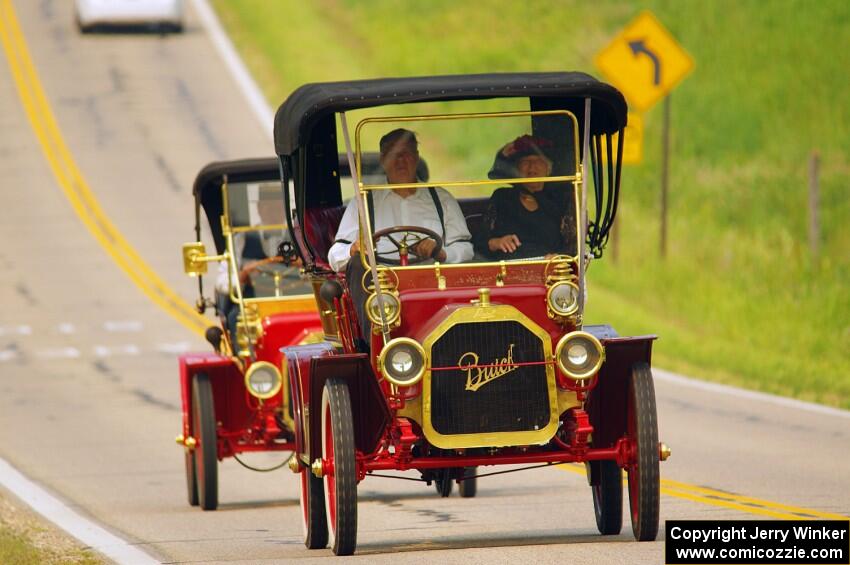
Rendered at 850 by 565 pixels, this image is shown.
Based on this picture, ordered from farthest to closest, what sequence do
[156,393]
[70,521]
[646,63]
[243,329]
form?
1. [646,63]
2. [156,393]
3. [243,329]
4. [70,521]

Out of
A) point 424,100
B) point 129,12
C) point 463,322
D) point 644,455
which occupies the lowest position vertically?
point 644,455

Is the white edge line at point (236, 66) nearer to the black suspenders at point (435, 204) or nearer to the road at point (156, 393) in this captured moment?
the road at point (156, 393)

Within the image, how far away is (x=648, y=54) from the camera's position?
83.4 ft

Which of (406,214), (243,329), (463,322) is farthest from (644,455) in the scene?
(243,329)

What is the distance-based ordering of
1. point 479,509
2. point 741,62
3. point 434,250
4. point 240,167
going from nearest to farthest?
1. point 434,250
2. point 479,509
3. point 240,167
4. point 741,62

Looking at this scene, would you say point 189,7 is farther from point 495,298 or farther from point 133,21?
point 495,298

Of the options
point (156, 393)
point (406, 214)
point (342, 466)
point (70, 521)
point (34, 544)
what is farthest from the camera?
point (156, 393)

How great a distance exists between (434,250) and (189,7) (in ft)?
132

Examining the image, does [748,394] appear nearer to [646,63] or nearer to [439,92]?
[646,63]

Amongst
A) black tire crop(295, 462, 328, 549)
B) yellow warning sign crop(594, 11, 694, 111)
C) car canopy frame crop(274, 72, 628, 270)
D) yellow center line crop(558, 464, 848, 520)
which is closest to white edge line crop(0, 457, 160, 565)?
black tire crop(295, 462, 328, 549)

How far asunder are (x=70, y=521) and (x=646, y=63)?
1507cm

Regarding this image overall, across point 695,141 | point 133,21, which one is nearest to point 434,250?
point 695,141

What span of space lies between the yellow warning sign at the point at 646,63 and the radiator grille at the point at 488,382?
16.0 metres

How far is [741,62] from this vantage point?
3859 centimetres
